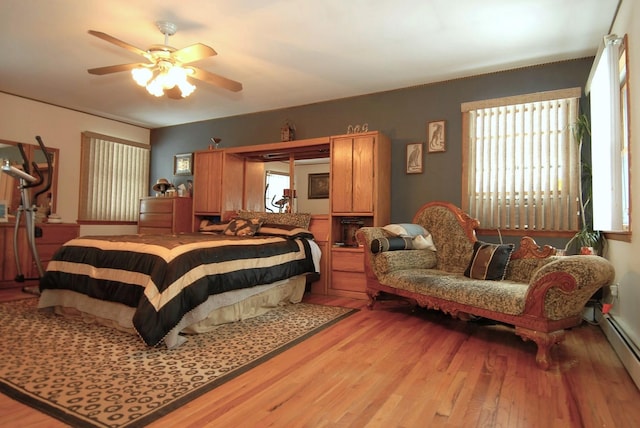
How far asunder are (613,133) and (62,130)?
6.73 metres

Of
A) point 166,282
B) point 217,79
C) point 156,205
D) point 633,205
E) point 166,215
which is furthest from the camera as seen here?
point 156,205

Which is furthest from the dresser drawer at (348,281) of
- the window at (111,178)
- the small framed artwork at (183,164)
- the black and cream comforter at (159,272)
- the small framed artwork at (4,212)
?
the small framed artwork at (4,212)

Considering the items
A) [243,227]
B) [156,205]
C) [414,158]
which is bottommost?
[243,227]

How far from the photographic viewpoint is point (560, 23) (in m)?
3.06

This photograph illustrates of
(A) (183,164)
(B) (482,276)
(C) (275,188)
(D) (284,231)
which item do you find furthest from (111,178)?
(B) (482,276)

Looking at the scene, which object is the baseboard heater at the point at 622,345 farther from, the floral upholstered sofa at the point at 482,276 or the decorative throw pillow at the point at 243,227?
the decorative throw pillow at the point at 243,227

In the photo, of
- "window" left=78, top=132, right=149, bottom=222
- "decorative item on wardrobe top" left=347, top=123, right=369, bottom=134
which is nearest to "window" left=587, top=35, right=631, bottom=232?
"decorative item on wardrobe top" left=347, top=123, right=369, bottom=134

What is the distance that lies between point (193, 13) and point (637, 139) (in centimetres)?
334

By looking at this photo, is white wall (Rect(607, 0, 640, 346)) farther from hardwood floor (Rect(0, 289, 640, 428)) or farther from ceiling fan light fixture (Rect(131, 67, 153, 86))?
ceiling fan light fixture (Rect(131, 67, 153, 86))

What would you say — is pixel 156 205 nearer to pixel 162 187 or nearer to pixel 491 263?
pixel 162 187

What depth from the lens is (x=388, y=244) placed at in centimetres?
350

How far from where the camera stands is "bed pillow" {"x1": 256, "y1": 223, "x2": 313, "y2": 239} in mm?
4247

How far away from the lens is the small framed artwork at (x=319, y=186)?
4.94 m

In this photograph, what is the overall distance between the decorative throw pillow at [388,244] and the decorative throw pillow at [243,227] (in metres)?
1.54
